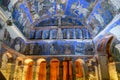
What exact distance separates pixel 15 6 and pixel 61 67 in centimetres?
632

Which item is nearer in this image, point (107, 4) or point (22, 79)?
point (107, 4)

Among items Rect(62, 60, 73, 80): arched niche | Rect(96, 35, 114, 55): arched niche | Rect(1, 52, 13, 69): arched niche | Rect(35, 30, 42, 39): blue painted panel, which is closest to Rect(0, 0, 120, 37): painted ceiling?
Rect(35, 30, 42, 39): blue painted panel

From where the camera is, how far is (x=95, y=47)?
12633mm

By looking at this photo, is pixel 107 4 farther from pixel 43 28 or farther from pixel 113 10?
pixel 43 28

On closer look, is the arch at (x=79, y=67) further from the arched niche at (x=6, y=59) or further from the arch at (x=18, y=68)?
the arched niche at (x=6, y=59)

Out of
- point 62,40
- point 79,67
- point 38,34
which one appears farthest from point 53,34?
point 79,67

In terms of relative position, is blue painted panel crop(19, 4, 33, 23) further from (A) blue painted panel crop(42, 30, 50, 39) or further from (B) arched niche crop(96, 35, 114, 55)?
(B) arched niche crop(96, 35, 114, 55)

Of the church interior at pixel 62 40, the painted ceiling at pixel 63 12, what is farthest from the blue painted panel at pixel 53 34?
the painted ceiling at pixel 63 12

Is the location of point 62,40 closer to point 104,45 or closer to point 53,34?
point 53,34

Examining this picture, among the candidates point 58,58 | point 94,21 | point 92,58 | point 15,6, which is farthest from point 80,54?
point 15,6

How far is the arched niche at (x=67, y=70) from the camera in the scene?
42.0 ft

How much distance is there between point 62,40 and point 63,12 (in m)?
2.82

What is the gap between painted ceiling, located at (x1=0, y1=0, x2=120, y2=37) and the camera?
10.4m

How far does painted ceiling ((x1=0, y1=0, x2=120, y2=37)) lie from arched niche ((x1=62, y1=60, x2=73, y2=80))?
345 cm
